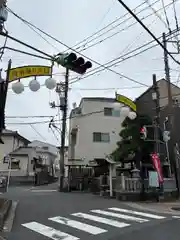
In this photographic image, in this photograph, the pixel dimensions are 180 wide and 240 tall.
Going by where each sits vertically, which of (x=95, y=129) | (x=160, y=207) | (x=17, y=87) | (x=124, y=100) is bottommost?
(x=160, y=207)

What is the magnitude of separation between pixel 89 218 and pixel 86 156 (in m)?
18.3

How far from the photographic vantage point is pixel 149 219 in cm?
1029

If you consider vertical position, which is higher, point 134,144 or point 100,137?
point 100,137

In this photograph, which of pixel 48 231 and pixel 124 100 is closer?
pixel 48 231

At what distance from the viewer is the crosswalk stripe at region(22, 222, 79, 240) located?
7.39m

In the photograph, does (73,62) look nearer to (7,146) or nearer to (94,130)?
(94,130)

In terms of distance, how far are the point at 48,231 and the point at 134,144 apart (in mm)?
11783

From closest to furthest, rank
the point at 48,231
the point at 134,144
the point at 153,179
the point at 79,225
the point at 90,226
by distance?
the point at 48,231 < the point at 90,226 < the point at 79,225 < the point at 153,179 < the point at 134,144

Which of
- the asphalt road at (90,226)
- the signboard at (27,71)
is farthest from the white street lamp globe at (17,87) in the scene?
the asphalt road at (90,226)

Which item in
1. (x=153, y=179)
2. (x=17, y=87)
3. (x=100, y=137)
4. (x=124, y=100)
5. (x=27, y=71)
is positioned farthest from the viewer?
(x=100, y=137)

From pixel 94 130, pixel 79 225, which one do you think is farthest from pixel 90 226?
pixel 94 130

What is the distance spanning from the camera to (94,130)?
95.9 ft

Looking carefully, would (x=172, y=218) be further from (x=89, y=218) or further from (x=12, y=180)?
(x=12, y=180)

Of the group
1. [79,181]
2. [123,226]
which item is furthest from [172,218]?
[79,181]
